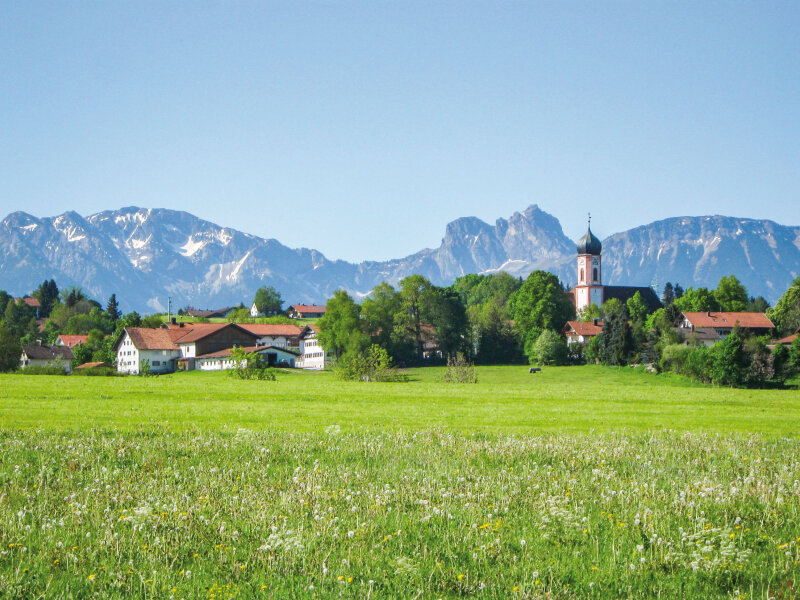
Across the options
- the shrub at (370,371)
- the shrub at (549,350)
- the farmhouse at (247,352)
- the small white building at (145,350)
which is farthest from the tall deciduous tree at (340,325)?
the small white building at (145,350)

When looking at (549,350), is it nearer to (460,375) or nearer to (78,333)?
(460,375)

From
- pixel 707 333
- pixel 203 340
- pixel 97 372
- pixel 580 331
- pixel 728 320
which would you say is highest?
pixel 728 320

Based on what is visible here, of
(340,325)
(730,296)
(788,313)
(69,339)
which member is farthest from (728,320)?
(69,339)

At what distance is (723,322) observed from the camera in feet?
456

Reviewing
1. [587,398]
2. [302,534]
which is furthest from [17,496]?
[587,398]

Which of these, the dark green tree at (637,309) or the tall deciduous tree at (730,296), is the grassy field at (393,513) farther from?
the dark green tree at (637,309)

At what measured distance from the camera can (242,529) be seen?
1282 cm

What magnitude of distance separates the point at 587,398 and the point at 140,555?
47.9 metres

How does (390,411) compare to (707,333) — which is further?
(707,333)

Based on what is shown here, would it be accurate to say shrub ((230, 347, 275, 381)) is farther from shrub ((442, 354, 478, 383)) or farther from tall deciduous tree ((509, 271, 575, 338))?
tall deciduous tree ((509, 271, 575, 338))

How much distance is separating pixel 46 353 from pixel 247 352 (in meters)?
34.5

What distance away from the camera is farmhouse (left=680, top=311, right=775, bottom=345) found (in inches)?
5315

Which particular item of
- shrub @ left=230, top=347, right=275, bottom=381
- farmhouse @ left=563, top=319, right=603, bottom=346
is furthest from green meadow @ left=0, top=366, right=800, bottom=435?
farmhouse @ left=563, top=319, right=603, bottom=346

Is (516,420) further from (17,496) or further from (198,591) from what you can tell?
(198,591)
